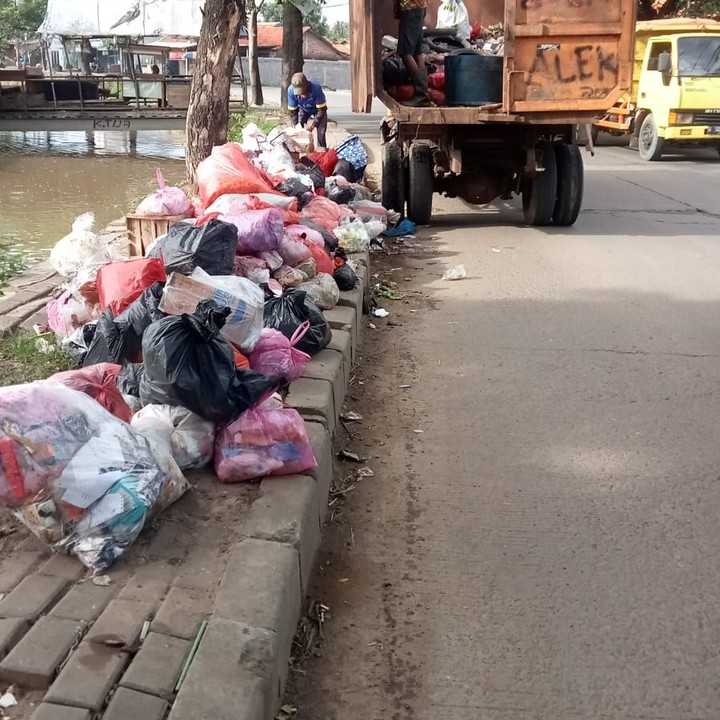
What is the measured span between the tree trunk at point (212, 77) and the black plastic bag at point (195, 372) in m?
7.29

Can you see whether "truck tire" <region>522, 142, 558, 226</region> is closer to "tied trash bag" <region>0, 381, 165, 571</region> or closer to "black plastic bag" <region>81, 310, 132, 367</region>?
"black plastic bag" <region>81, 310, 132, 367</region>

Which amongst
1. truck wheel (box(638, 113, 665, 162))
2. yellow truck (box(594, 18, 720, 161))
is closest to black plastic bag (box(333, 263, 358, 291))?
yellow truck (box(594, 18, 720, 161))

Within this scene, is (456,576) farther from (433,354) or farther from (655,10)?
(655,10)

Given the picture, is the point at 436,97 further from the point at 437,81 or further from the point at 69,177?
the point at 69,177

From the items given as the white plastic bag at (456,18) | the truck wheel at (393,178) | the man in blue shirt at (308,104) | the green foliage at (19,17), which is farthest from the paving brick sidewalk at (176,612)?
the green foliage at (19,17)

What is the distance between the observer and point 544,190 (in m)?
9.20

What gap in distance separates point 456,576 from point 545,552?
39 centimetres

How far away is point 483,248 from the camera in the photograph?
8.49 m

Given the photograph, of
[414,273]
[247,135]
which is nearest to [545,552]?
[414,273]

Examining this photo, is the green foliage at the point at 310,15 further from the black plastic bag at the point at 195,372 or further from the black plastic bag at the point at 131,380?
the black plastic bag at the point at 195,372

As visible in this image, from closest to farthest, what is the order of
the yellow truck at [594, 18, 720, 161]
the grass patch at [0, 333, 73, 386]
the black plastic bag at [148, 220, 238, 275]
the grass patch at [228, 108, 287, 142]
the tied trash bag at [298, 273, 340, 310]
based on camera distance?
the grass patch at [0, 333, 73, 386]
the black plastic bag at [148, 220, 238, 275]
the tied trash bag at [298, 273, 340, 310]
the yellow truck at [594, 18, 720, 161]
the grass patch at [228, 108, 287, 142]

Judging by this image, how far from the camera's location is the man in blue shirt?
540 inches

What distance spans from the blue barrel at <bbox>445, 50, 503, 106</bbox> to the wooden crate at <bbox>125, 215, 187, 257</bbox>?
378 cm

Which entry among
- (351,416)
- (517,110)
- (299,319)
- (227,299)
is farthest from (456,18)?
(227,299)
